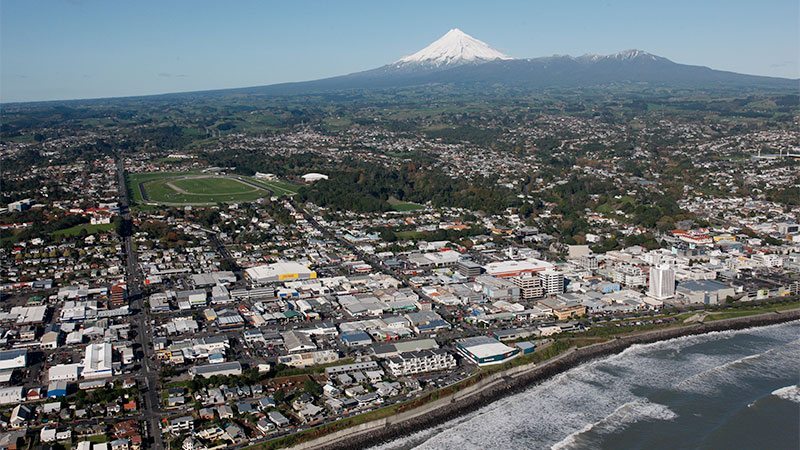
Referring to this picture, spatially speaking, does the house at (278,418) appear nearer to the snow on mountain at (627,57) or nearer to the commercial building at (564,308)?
the commercial building at (564,308)

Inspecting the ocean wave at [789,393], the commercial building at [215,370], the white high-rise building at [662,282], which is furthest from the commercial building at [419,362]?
the white high-rise building at [662,282]

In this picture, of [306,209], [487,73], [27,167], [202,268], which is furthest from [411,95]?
[202,268]

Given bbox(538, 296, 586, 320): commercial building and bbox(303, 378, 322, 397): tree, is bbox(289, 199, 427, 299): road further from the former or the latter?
bbox(303, 378, 322, 397): tree

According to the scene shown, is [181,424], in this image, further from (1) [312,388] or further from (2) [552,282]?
(2) [552,282]

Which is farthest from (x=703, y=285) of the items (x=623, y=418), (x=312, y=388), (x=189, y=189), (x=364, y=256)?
(x=189, y=189)

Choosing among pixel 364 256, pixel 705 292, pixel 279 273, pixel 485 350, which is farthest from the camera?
pixel 364 256

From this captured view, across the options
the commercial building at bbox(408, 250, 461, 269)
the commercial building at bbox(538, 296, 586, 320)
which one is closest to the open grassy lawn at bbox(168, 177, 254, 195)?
the commercial building at bbox(408, 250, 461, 269)
